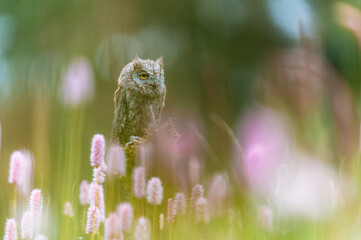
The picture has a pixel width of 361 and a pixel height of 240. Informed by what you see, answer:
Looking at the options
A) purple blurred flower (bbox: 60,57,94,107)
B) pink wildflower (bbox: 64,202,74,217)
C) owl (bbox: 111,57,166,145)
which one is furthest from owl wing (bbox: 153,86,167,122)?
pink wildflower (bbox: 64,202,74,217)

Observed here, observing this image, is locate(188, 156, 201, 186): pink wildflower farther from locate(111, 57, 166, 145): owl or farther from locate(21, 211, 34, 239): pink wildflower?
locate(21, 211, 34, 239): pink wildflower

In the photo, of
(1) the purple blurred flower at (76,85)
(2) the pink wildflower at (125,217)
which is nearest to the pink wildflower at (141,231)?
(2) the pink wildflower at (125,217)

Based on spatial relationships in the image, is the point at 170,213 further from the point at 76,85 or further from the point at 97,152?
→ the point at 76,85

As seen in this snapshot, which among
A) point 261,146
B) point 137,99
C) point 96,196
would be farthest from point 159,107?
point 96,196

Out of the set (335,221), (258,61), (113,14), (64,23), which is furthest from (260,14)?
(335,221)

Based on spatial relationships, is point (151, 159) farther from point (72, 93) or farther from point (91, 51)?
point (91, 51)

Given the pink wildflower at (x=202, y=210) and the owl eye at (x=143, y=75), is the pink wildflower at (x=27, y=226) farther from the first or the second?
the owl eye at (x=143, y=75)
